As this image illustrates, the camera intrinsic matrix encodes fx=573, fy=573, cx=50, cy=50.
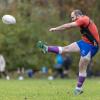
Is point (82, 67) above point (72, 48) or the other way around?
the other way around

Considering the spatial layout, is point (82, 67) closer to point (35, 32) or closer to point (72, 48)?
point (72, 48)

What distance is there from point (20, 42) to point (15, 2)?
6750 millimetres

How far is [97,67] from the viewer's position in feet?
139

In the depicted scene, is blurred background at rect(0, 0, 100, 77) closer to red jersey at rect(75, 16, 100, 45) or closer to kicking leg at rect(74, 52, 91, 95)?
kicking leg at rect(74, 52, 91, 95)

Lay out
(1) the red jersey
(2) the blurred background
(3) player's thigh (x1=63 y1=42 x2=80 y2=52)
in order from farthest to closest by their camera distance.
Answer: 1. (2) the blurred background
2. (3) player's thigh (x1=63 y1=42 x2=80 y2=52)
3. (1) the red jersey

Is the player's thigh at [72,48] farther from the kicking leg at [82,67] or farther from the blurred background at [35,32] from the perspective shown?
the blurred background at [35,32]

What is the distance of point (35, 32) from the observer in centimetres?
4134

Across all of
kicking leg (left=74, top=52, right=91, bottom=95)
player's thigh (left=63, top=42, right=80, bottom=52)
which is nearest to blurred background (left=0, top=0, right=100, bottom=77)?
kicking leg (left=74, top=52, right=91, bottom=95)

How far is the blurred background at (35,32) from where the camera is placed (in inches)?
1598

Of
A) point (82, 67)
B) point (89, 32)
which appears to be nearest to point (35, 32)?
point (82, 67)

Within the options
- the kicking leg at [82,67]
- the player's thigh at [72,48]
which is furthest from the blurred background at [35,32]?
the player's thigh at [72,48]

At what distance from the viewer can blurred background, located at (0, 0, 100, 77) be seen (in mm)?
40594

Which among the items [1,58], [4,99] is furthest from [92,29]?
[1,58]

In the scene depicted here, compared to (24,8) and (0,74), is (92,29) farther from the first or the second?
(24,8)
